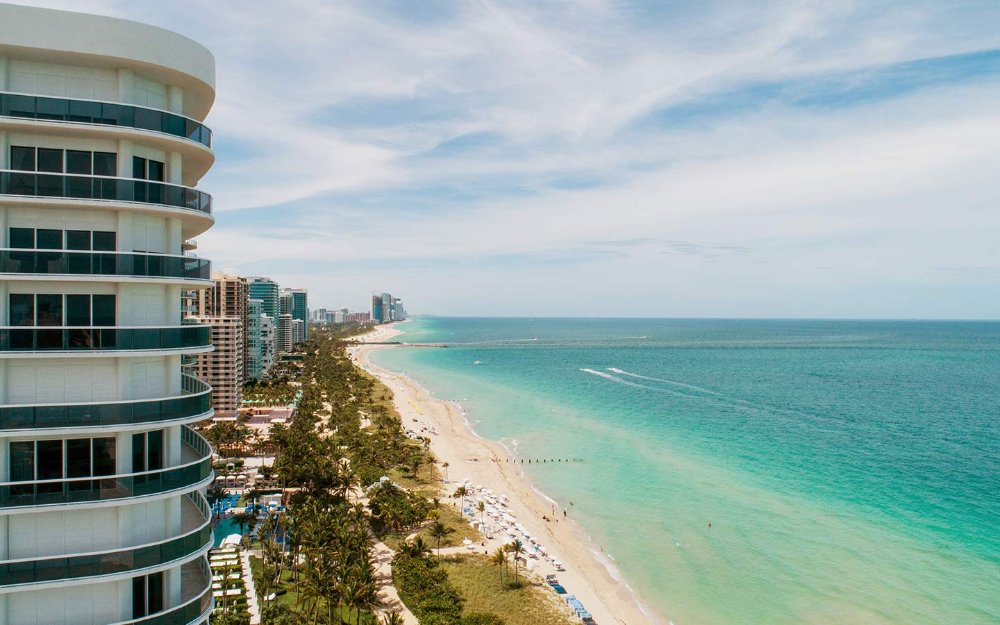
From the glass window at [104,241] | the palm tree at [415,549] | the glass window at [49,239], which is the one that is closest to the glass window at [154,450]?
the glass window at [104,241]

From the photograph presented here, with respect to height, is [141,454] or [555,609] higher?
[141,454]

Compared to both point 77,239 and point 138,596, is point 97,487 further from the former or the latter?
point 77,239

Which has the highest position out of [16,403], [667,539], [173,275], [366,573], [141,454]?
[173,275]

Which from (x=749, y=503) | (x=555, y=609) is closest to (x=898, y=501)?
(x=749, y=503)

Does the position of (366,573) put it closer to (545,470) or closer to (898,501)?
(545,470)

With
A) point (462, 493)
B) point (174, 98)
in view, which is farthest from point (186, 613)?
point (462, 493)

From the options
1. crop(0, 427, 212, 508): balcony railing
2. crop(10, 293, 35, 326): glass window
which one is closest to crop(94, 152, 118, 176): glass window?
crop(10, 293, 35, 326): glass window

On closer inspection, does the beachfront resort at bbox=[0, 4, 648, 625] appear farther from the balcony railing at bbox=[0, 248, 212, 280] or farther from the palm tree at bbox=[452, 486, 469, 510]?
the palm tree at bbox=[452, 486, 469, 510]

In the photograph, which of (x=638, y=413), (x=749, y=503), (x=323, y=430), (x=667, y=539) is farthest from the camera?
(x=638, y=413)
